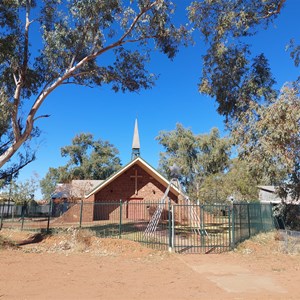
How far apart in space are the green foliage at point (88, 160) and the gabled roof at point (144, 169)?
1216 inches

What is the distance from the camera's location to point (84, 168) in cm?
5891

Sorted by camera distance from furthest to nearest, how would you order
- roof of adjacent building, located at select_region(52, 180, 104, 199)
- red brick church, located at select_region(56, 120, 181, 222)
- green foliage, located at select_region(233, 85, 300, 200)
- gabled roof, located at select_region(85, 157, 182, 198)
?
roof of adjacent building, located at select_region(52, 180, 104, 199) → red brick church, located at select_region(56, 120, 181, 222) → gabled roof, located at select_region(85, 157, 182, 198) → green foliage, located at select_region(233, 85, 300, 200)

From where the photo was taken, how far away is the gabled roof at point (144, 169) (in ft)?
91.1

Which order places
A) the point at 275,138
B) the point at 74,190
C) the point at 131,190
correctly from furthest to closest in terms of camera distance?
1. the point at 74,190
2. the point at 131,190
3. the point at 275,138

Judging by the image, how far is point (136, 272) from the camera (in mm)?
9602

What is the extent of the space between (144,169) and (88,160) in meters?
32.0

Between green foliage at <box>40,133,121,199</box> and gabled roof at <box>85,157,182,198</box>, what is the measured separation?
101 feet

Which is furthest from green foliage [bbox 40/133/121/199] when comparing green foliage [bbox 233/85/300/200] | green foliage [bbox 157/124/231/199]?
green foliage [bbox 233/85/300/200]

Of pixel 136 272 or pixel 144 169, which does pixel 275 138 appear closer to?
pixel 136 272

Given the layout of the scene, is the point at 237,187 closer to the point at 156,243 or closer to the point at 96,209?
the point at 96,209

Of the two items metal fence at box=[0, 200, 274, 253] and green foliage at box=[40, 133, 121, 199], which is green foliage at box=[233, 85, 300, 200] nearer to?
metal fence at box=[0, 200, 274, 253]

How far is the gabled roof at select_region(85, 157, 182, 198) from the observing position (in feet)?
91.1

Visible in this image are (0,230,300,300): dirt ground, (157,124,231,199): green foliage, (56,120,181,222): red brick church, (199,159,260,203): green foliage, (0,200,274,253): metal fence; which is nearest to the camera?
(0,230,300,300): dirt ground

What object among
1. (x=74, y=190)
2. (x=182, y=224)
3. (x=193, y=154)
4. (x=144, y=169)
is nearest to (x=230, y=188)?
(x=193, y=154)
